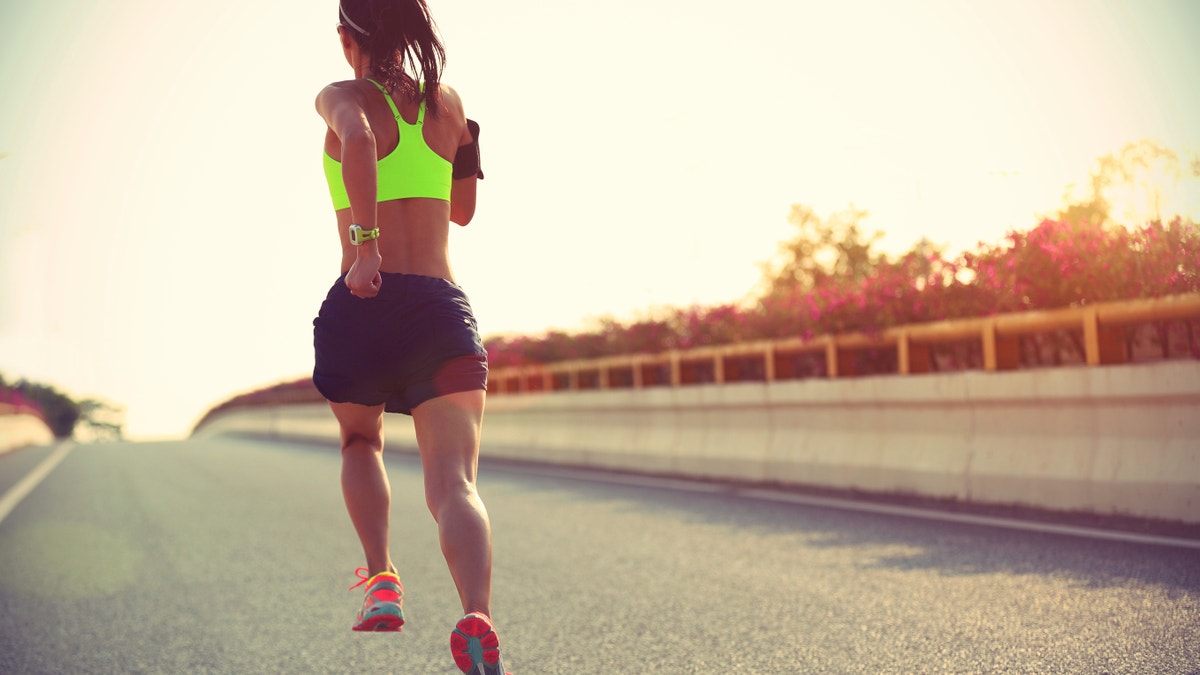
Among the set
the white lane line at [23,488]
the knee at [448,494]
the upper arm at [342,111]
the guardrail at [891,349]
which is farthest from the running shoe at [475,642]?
the white lane line at [23,488]

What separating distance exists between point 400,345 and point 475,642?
2.81 feet

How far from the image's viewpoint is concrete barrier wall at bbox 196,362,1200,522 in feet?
23.7

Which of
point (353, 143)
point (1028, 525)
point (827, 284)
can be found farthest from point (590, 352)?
point (353, 143)

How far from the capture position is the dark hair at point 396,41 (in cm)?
336

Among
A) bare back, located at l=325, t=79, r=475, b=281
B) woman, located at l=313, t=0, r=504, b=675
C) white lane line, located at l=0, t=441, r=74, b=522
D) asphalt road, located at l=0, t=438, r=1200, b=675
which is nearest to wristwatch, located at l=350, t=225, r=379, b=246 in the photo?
woman, located at l=313, t=0, r=504, b=675

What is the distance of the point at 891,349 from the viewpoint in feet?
39.7

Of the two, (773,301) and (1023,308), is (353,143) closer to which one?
(1023,308)

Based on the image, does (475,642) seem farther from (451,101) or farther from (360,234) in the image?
(451,101)

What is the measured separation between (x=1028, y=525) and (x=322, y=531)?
546 centimetres

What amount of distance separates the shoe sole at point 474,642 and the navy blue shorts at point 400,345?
0.65m

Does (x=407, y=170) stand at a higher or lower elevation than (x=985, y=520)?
higher

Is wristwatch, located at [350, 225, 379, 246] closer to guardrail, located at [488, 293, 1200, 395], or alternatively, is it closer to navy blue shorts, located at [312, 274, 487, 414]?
navy blue shorts, located at [312, 274, 487, 414]

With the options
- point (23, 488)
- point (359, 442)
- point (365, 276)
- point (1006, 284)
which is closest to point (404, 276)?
point (365, 276)

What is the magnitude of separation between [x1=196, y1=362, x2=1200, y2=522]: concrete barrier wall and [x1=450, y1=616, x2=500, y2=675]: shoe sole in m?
→ 5.42
